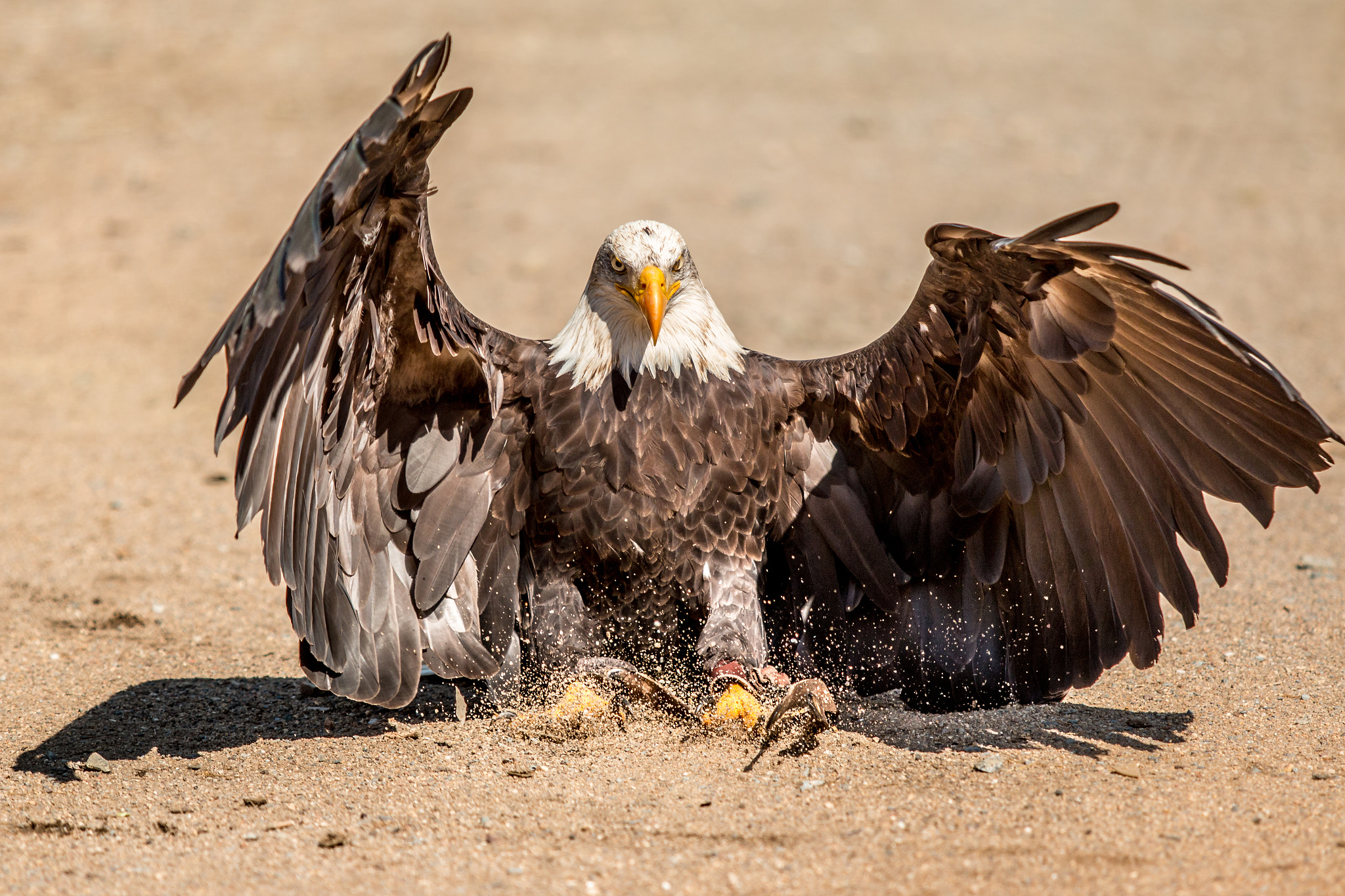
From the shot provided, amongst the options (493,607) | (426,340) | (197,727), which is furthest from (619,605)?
(197,727)

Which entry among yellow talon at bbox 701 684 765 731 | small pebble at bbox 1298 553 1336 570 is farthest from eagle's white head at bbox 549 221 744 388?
small pebble at bbox 1298 553 1336 570

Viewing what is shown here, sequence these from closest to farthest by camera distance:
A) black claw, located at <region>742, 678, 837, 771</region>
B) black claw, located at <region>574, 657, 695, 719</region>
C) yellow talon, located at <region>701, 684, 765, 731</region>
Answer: black claw, located at <region>742, 678, 837, 771</region>, yellow talon, located at <region>701, 684, 765, 731</region>, black claw, located at <region>574, 657, 695, 719</region>

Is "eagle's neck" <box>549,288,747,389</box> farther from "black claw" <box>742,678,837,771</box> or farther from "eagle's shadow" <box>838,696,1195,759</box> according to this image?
"eagle's shadow" <box>838,696,1195,759</box>

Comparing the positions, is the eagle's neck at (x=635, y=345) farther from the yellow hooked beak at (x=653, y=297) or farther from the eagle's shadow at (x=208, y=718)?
the eagle's shadow at (x=208, y=718)

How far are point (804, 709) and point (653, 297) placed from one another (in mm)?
1431

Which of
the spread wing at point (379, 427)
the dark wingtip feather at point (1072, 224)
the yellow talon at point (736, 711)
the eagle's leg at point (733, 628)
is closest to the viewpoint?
the dark wingtip feather at point (1072, 224)

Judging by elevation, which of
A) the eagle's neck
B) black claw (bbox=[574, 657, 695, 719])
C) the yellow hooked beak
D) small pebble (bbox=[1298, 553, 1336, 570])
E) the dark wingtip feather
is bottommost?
black claw (bbox=[574, 657, 695, 719])

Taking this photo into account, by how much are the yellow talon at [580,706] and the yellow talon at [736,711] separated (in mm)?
328

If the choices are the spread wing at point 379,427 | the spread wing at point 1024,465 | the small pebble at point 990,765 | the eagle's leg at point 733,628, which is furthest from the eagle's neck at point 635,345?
the small pebble at point 990,765

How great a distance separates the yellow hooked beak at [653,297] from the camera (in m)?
4.47

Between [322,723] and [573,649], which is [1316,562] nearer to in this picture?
[573,649]

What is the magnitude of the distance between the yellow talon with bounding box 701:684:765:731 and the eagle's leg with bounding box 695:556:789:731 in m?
0.11

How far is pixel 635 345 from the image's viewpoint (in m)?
4.67

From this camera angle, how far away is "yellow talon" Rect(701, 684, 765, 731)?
4332mm
